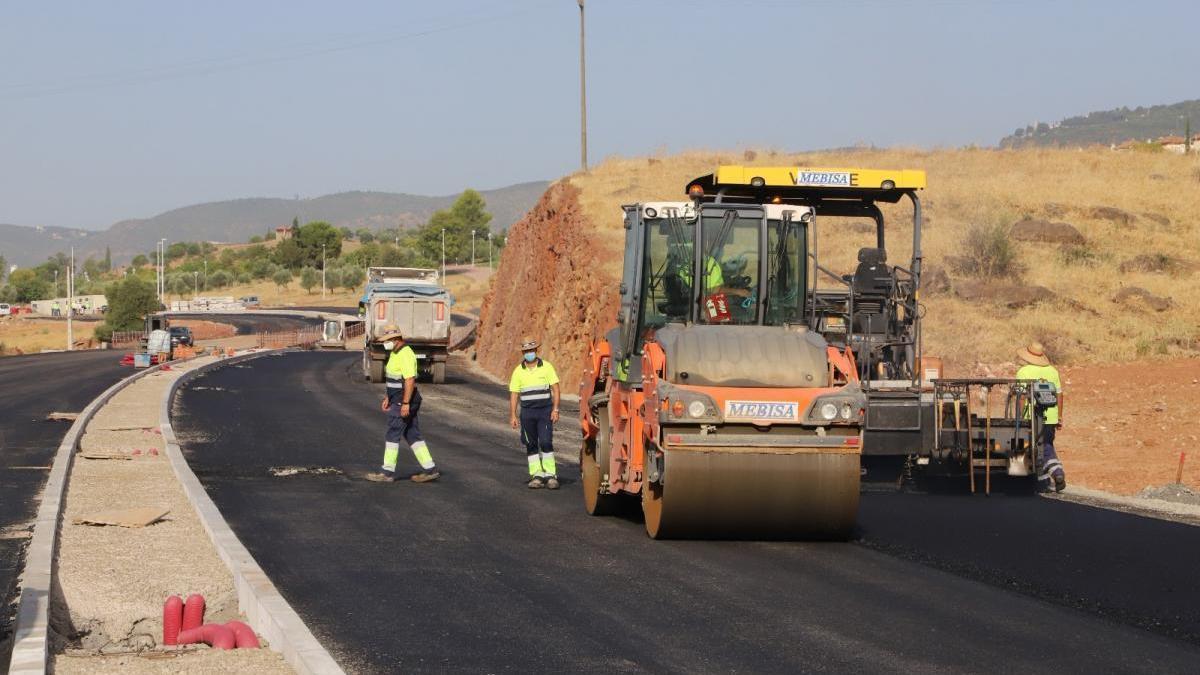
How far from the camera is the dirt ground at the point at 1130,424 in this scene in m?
18.5

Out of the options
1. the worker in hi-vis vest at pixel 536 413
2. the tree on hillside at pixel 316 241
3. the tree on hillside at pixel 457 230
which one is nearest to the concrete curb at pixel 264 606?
the worker in hi-vis vest at pixel 536 413

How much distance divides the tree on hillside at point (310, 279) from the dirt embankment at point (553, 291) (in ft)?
358

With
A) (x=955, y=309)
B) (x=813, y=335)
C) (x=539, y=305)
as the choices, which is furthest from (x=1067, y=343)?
(x=813, y=335)

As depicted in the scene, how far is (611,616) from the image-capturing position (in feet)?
28.5

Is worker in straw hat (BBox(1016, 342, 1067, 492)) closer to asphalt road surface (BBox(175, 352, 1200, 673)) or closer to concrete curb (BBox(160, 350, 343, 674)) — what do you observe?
asphalt road surface (BBox(175, 352, 1200, 673))

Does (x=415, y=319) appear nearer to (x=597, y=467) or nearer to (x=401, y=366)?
(x=401, y=366)

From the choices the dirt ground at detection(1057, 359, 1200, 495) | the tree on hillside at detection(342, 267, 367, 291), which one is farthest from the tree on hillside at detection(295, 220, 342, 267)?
the dirt ground at detection(1057, 359, 1200, 495)

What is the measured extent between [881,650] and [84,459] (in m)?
13.9

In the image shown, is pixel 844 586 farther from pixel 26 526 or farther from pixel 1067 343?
pixel 1067 343

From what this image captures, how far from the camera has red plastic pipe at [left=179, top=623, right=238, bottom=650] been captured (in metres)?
7.95

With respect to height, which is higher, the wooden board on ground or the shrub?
the shrub

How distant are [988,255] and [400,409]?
1107 inches

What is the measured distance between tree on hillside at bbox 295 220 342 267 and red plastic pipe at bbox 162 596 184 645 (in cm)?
17731

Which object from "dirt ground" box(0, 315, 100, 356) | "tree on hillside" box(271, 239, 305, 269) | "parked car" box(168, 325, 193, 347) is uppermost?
"tree on hillside" box(271, 239, 305, 269)
